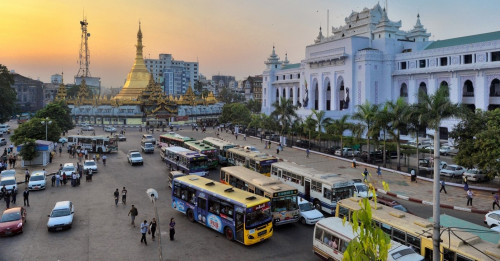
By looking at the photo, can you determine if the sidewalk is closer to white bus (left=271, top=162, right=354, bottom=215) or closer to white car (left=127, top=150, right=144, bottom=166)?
white bus (left=271, top=162, right=354, bottom=215)

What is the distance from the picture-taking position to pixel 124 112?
78062 mm

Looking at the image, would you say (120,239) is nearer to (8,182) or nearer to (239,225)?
(239,225)

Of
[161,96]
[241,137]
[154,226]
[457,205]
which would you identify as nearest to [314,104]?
[241,137]

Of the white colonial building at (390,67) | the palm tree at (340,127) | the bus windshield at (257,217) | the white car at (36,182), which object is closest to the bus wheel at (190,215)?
the bus windshield at (257,217)

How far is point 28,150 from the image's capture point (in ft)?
105

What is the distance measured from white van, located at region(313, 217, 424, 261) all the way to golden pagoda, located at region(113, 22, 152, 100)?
75.9 m

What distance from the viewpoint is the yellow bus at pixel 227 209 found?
49.5 feet

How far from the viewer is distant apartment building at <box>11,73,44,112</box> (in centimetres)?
10925

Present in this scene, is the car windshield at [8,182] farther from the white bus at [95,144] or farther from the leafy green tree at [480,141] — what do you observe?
the leafy green tree at [480,141]

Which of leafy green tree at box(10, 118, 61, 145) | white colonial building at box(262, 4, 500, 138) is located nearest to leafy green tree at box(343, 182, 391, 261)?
leafy green tree at box(10, 118, 61, 145)

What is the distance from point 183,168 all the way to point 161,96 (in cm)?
5340

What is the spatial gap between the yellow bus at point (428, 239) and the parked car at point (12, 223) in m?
14.2

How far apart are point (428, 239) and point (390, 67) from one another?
49.0 meters

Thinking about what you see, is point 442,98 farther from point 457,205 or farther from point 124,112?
point 124,112
